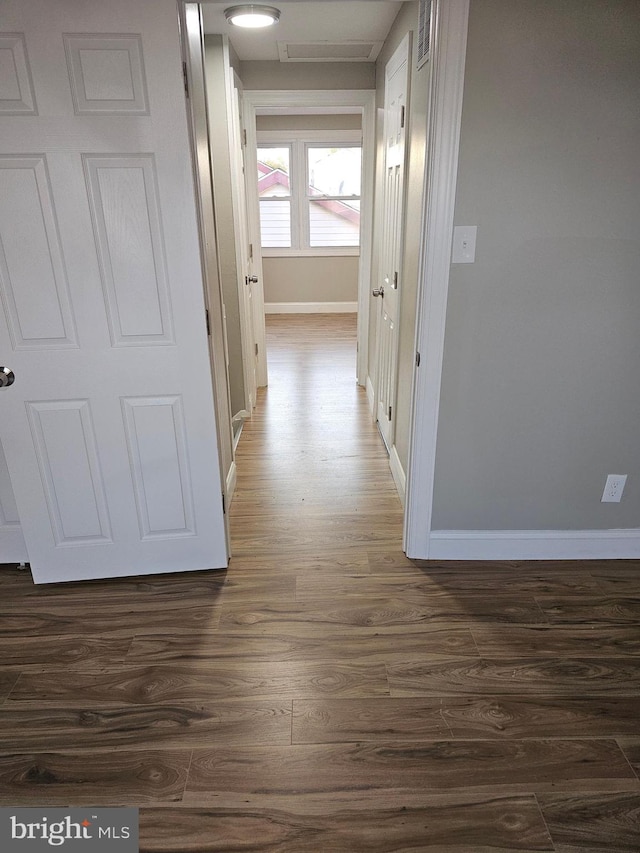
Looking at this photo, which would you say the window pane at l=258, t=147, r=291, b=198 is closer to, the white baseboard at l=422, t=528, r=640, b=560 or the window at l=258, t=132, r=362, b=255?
the window at l=258, t=132, r=362, b=255

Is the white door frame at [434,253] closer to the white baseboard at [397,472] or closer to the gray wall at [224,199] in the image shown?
the white baseboard at [397,472]

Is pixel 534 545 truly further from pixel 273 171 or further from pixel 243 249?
pixel 273 171

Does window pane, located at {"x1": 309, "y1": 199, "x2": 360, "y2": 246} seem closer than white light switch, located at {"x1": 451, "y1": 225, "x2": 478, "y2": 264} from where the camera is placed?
No

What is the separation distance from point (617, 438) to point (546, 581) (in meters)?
0.68

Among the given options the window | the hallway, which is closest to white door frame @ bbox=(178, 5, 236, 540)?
the hallway

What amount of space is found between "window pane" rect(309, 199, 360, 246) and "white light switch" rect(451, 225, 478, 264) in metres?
5.60

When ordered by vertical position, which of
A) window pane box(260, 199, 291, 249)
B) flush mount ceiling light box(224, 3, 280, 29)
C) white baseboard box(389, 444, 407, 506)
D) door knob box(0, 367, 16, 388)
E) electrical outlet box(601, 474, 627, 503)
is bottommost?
white baseboard box(389, 444, 407, 506)

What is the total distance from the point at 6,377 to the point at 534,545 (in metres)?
2.29

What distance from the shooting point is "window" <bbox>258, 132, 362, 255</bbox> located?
23.3ft

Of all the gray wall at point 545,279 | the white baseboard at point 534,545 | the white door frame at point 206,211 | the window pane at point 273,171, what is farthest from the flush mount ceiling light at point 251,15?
the window pane at point 273,171

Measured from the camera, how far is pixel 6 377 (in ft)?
6.75

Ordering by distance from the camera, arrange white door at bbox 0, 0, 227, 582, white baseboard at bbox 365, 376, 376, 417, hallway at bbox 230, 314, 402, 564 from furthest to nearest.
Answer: white baseboard at bbox 365, 376, 376, 417
hallway at bbox 230, 314, 402, 564
white door at bbox 0, 0, 227, 582

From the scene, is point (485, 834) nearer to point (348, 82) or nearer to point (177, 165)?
point (177, 165)

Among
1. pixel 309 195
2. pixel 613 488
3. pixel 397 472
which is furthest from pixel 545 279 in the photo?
pixel 309 195
